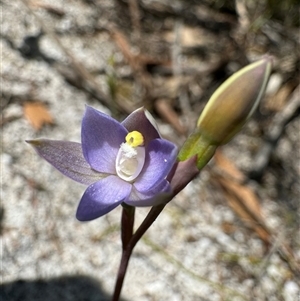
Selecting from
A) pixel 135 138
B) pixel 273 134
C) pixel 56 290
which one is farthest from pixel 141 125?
pixel 273 134

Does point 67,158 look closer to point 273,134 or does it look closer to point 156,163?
point 156,163

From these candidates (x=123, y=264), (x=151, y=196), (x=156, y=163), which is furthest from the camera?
(x=123, y=264)

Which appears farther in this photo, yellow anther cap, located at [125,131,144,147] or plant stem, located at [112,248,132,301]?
plant stem, located at [112,248,132,301]

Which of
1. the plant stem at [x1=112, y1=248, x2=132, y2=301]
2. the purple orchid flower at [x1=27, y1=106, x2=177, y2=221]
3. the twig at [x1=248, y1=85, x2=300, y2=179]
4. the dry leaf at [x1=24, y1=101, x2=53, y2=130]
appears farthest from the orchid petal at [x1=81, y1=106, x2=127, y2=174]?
the twig at [x1=248, y1=85, x2=300, y2=179]

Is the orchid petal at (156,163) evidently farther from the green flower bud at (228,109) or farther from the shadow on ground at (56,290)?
the shadow on ground at (56,290)

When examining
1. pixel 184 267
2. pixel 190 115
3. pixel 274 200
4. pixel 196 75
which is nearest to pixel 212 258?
pixel 184 267

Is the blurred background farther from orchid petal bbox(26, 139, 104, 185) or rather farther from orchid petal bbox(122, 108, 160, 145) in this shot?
orchid petal bbox(122, 108, 160, 145)

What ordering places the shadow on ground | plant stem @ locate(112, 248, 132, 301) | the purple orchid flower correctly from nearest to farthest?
the purple orchid flower, plant stem @ locate(112, 248, 132, 301), the shadow on ground
